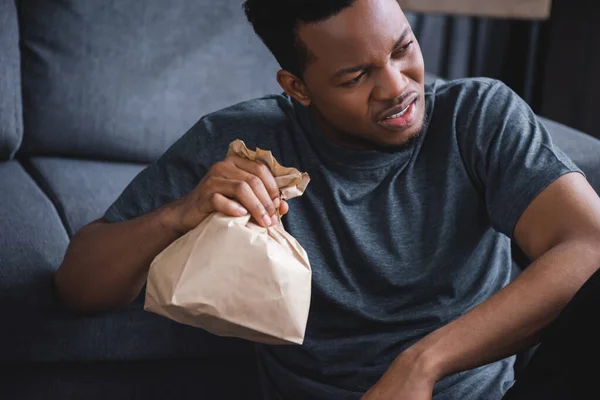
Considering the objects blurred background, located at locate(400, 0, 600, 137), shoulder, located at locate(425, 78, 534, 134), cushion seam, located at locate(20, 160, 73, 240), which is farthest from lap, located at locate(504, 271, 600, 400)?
blurred background, located at locate(400, 0, 600, 137)

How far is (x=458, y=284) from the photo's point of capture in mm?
1258

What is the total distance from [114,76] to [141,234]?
0.71 metres

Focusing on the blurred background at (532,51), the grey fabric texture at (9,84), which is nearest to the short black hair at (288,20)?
the grey fabric texture at (9,84)

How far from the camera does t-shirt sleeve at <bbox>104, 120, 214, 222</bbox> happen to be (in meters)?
1.33

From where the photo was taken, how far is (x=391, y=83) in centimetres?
120

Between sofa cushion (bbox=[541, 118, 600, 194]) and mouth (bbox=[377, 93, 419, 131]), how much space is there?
55cm

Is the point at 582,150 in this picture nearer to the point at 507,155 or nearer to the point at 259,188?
the point at 507,155

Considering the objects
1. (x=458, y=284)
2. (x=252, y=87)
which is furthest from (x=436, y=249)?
(x=252, y=87)

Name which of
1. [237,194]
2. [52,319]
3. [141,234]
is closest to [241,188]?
[237,194]

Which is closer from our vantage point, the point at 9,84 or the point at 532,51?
the point at 9,84

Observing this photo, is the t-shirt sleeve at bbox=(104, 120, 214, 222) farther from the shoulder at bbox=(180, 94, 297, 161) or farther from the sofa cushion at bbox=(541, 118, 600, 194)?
the sofa cushion at bbox=(541, 118, 600, 194)

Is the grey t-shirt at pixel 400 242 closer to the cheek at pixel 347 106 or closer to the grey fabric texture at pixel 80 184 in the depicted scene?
the cheek at pixel 347 106

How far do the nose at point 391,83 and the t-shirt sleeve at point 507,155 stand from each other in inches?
4.4

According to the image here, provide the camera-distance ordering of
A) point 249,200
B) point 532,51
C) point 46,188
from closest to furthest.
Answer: point 249,200 < point 46,188 < point 532,51
